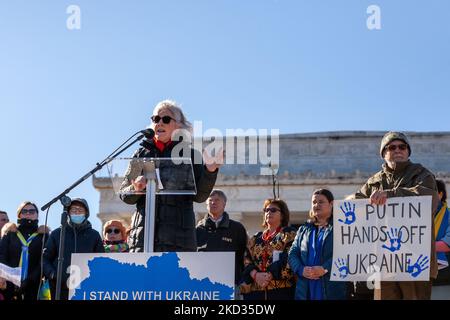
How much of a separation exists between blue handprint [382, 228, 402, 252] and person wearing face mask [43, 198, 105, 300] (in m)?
3.76

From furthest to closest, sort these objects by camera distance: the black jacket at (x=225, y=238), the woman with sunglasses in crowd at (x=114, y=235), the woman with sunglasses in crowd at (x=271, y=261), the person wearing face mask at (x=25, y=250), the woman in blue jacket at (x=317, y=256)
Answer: the person wearing face mask at (x=25, y=250)
the woman with sunglasses in crowd at (x=114, y=235)
the black jacket at (x=225, y=238)
the woman with sunglasses in crowd at (x=271, y=261)
the woman in blue jacket at (x=317, y=256)

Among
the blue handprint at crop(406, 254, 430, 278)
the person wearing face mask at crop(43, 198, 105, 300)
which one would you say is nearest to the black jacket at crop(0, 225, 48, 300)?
the person wearing face mask at crop(43, 198, 105, 300)

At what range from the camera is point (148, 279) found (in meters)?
5.15

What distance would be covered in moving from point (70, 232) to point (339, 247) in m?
3.82

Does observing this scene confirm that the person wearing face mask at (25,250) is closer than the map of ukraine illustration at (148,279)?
No

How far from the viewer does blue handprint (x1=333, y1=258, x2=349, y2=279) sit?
6547 mm

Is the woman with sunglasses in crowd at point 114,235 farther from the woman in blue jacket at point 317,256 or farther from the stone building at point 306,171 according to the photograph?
the stone building at point 306,171

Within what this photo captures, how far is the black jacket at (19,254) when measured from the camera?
971 centimetres

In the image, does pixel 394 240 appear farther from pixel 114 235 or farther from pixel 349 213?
pixel 114 235

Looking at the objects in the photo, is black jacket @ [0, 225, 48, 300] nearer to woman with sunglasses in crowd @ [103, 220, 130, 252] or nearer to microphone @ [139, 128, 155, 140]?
woman with sunglasses in crowd @ [103, 220, 130, 252]

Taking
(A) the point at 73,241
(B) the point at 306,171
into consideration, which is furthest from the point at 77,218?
(B) the point at 306,171

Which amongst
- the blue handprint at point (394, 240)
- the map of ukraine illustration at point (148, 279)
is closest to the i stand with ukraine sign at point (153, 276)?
the map of ukraine illustration at point (148, 279)

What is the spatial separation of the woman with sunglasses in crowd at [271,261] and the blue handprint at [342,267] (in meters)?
1.77

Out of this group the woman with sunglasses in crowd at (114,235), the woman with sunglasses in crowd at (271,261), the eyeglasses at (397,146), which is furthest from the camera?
the woman with sunglasses in crowd at (114,235)
